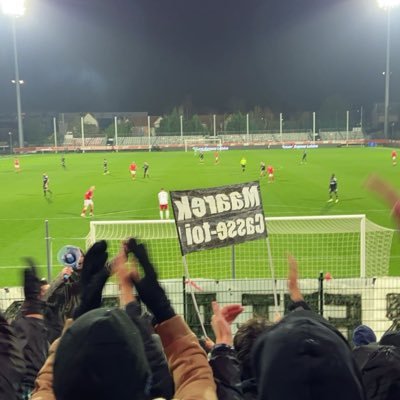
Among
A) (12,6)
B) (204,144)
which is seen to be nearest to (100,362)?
(12,6)

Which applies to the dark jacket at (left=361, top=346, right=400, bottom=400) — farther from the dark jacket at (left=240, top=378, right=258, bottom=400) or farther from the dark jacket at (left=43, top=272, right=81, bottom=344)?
the dark jacket at (left=43, top=272, right=81, bottom=344)

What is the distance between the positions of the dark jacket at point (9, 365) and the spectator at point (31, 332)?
0.34 meters

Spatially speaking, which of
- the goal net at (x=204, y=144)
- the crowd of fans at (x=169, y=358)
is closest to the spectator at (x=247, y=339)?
the crowd of fans at (x=169, y=358)

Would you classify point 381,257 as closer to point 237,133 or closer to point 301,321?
point 301,321

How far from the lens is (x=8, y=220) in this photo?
2200 cm

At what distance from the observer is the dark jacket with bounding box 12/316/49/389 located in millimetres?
3302

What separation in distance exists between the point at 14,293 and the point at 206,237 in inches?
166

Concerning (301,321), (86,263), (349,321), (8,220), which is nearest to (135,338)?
(301,321)

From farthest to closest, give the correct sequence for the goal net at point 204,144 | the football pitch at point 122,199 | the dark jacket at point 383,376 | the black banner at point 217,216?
1. the goal net at point 204,144
2. the football pitch at point 122,199
3. the black banner at point 217,216
4. the dark jacket at point 383,376

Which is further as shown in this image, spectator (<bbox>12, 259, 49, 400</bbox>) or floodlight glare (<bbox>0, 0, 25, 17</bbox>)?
floodlight glare (<bbox>0, 0, 25, 17</bbox>)

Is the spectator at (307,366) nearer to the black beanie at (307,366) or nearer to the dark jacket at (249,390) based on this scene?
the black beanie at (307,366)

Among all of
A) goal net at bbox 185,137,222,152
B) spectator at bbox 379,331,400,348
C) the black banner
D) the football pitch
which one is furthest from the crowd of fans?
goal net at bbox 185,137,222,152

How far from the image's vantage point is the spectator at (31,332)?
3.25 meters

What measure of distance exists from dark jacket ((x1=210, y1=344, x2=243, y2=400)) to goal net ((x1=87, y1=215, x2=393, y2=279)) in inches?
390
